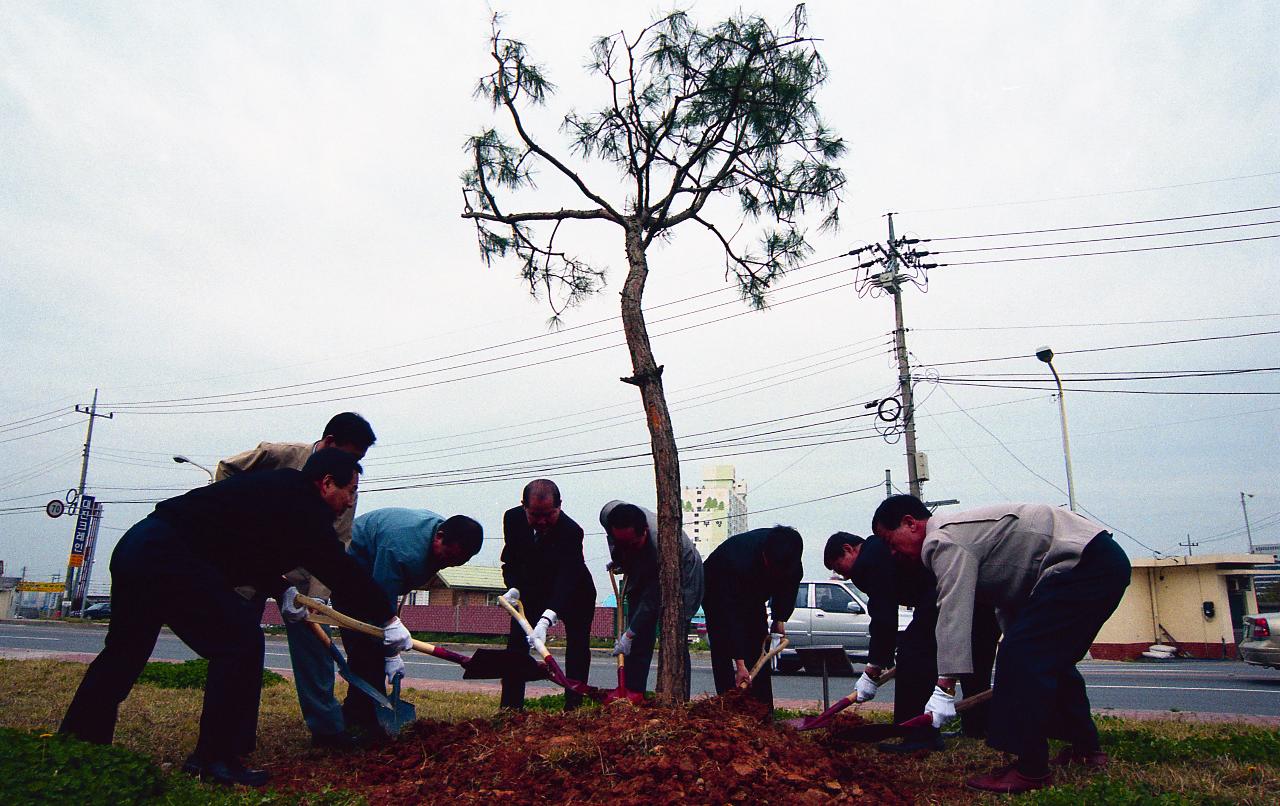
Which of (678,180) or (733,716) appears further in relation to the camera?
(678,180)

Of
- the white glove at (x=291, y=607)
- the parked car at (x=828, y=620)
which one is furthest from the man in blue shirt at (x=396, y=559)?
the parked car at (x=828, y=620)

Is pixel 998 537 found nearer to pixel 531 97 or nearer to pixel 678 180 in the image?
pixel 678 180

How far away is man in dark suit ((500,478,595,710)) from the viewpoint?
508cm

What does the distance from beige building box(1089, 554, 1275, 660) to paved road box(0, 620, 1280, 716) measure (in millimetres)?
1135

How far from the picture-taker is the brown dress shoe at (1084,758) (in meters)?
3.90

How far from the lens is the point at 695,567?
5.24 m

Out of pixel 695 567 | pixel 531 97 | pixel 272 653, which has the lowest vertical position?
pixel 272 653

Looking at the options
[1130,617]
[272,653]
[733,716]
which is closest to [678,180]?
[733,716]

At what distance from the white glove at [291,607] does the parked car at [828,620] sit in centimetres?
1008

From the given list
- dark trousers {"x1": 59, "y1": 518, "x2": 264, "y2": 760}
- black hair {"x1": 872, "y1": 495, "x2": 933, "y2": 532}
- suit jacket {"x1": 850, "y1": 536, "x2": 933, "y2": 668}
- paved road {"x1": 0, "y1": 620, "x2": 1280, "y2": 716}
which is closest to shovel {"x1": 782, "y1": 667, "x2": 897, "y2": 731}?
suit jacket {"x1": 850, "y1": 536, "x2": 933, "y2": 668}

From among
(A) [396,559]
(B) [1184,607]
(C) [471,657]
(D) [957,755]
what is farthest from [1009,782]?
(B) [1184,607]

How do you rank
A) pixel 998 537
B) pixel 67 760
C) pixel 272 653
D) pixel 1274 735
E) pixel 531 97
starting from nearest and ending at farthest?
pixel 67 760 → pixel 998 537 → pixel 1274 735 → pixel 531 97 → pixel 272 653

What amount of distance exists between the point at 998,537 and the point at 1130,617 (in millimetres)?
19353

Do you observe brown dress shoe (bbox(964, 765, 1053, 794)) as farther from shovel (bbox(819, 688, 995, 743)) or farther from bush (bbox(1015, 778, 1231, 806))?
shovel (bbox(819, 688, 995, 743))
